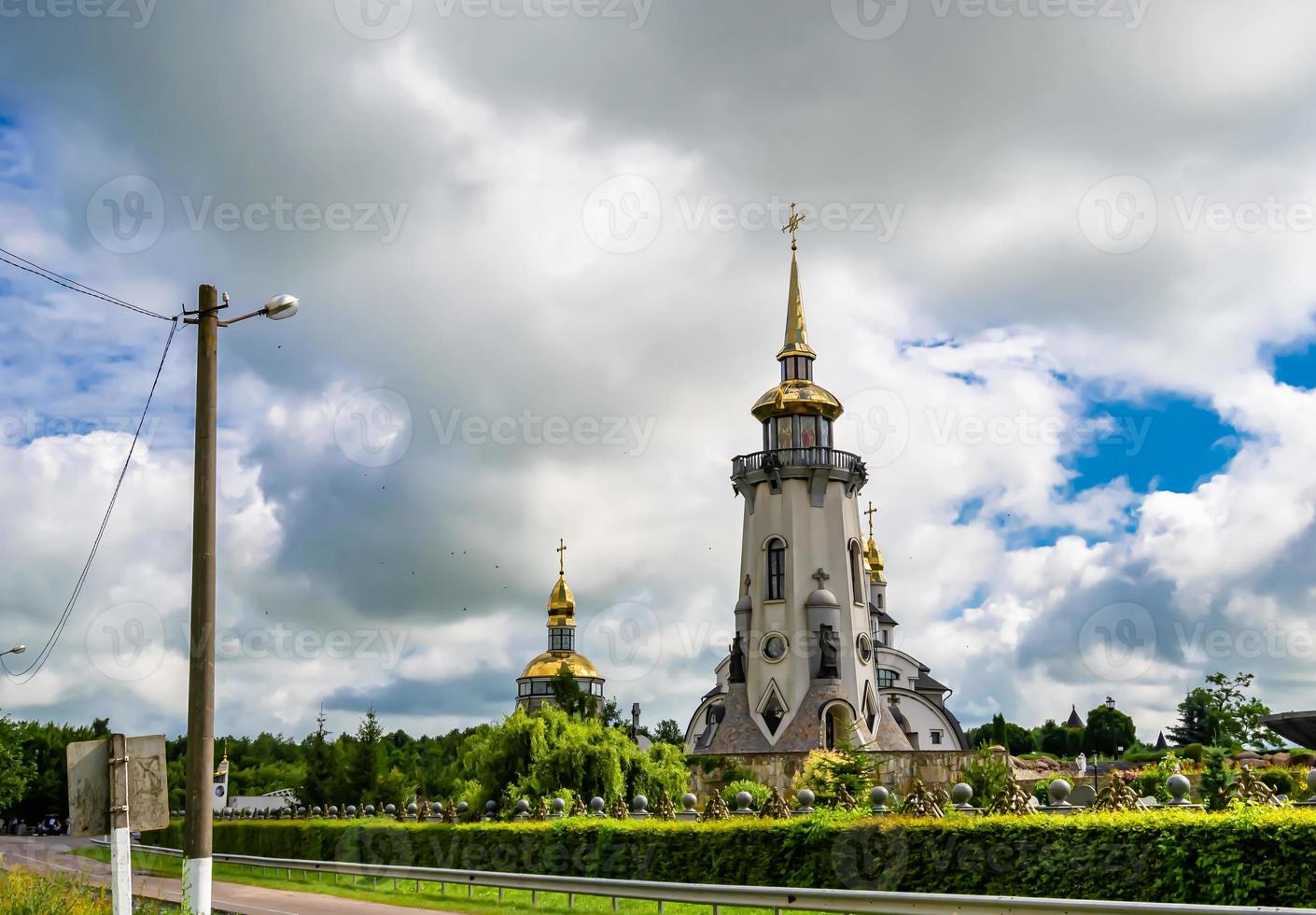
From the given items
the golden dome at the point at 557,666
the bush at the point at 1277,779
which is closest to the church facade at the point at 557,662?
the golden dome at the point at 557,666

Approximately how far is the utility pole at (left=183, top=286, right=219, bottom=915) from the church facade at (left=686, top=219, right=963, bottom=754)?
4078 centimetres

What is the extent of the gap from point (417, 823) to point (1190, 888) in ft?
61.0

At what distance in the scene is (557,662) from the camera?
3777 inches

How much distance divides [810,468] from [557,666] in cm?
4629

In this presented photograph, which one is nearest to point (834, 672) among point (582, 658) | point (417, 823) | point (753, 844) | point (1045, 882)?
point (417, 823)

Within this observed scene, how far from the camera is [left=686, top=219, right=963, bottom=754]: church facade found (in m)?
51.8

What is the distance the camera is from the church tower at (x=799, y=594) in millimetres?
51781

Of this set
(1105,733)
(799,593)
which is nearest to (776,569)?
(799,593)

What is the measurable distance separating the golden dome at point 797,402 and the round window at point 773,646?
33.9 feet

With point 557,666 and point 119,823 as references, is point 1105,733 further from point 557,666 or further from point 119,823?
point 119,823

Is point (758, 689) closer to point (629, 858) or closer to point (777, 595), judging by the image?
point (777, 595)

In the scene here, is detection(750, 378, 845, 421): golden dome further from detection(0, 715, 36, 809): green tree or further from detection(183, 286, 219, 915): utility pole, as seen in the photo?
detection(183, 286, 219, 915): utility pole

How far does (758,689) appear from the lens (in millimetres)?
52906

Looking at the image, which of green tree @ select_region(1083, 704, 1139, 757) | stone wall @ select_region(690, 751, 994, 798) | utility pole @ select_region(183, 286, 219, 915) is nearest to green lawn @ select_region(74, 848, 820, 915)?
utility pole @ select_region(183, 286, 219, 915)
